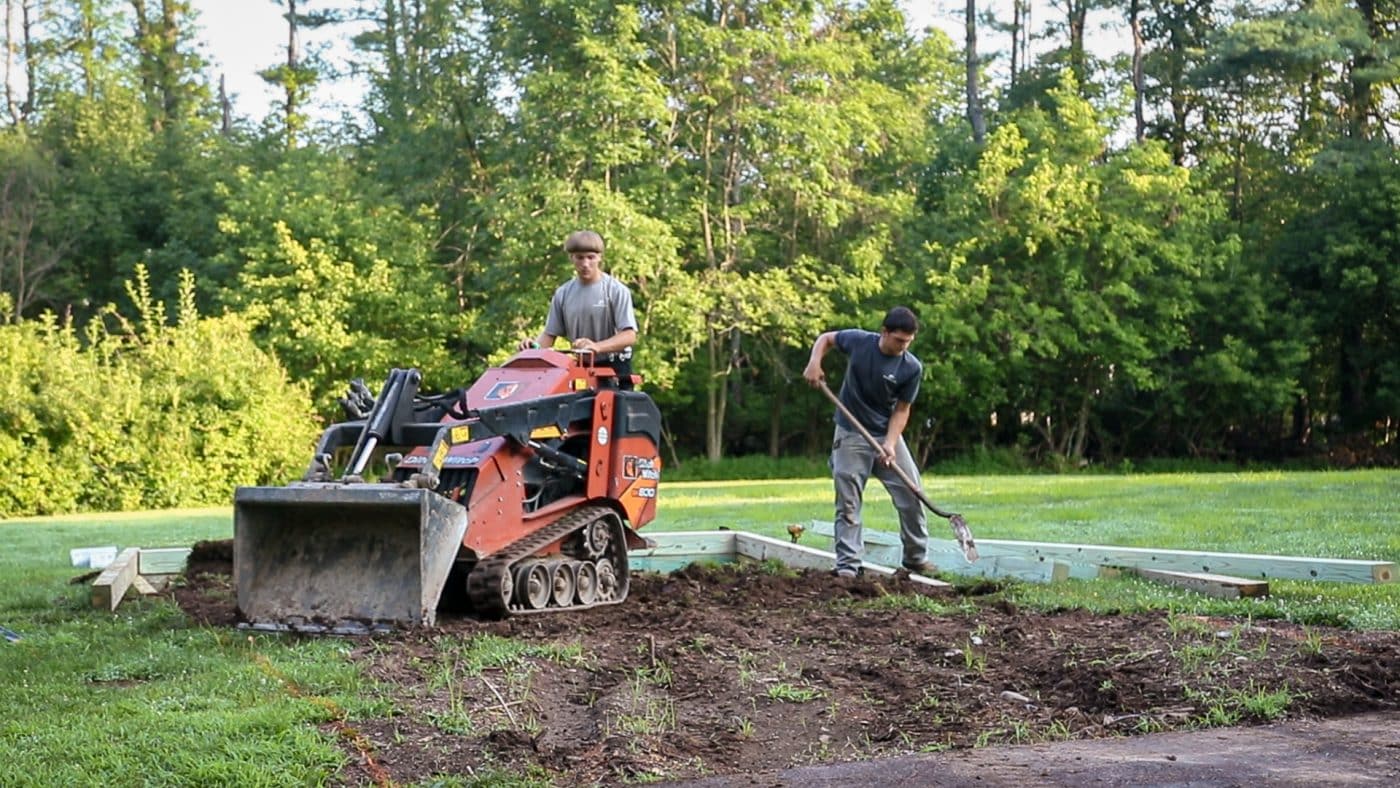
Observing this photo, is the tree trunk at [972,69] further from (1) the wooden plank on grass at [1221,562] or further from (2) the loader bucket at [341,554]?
(2) the loader bucket at [341,554]

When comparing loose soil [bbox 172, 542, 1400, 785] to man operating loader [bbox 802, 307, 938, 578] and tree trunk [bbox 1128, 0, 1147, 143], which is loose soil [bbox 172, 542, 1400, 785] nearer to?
man operating loader [bbox 802, 307, 938, 578]

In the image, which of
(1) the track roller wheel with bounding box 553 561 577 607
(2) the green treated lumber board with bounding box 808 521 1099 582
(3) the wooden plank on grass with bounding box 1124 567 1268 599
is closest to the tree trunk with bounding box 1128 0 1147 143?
(2) the green treated lumber board with bounding box 808 521 1099 582

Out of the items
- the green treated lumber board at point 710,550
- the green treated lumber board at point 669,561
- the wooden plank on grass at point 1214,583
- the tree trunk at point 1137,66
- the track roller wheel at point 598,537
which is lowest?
the green treated lumber board at point 669,561

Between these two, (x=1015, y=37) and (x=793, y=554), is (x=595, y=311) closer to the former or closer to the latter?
(x=793, y=554)

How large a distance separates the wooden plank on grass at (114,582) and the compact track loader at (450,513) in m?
1.41

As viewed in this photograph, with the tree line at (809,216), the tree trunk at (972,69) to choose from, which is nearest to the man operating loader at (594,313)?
the tree line at (809,216)

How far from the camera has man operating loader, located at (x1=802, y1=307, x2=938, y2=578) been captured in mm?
9250

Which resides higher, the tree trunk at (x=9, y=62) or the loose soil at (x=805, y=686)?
the tree trunk at (x=9, y=62)

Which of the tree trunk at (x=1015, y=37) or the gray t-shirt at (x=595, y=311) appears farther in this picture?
the tree trunk at (x=1015, y=37)

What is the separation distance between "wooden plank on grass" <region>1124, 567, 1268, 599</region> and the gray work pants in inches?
60.2

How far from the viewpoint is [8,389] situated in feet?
71.7

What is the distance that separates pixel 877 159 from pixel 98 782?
1230 inches

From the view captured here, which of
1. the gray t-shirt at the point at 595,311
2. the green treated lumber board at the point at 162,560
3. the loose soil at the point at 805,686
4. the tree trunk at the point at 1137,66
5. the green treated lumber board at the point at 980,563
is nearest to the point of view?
the loose soil at the point at 805,686

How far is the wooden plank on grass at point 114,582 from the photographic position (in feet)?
27.3
